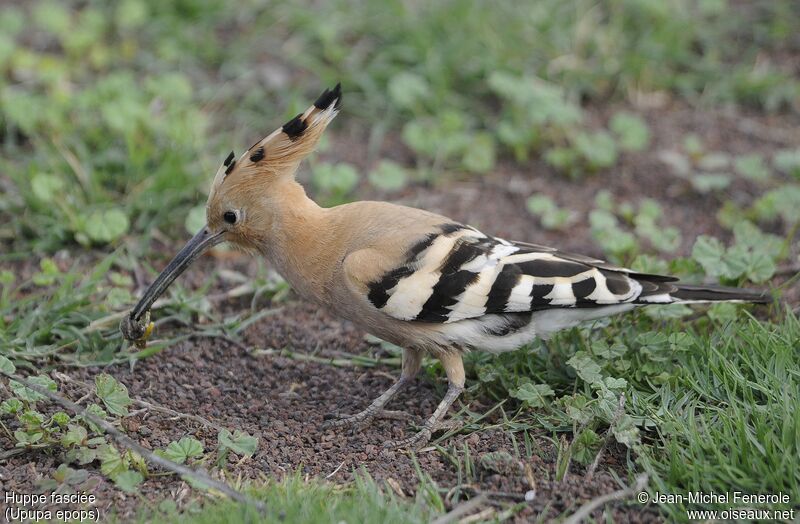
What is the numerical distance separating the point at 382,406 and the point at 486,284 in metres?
0.56

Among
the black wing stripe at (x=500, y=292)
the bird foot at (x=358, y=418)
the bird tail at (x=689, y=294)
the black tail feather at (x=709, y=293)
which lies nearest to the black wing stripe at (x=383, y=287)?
the black wing stripe at (x=500, y=292)

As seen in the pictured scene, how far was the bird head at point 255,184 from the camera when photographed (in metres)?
3.31

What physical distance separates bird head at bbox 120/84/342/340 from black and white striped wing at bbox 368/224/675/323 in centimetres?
52

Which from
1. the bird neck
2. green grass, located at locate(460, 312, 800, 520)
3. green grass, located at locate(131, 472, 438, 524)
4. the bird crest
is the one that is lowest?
green grass, located at locate(460, 312, 800, 520)

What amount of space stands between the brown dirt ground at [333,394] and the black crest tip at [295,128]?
2.82 ft

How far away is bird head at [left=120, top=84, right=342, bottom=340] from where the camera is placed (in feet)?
10.9

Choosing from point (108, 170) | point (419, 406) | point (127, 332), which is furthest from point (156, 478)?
point (108, 170)

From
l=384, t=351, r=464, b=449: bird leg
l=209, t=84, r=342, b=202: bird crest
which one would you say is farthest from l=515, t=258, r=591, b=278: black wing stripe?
l=209, t=84, r=342, b=202: bird crest

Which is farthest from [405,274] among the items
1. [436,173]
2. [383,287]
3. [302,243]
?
[436,173]

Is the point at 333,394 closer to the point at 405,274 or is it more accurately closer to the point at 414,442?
the point at 414,442

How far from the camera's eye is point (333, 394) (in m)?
3.50

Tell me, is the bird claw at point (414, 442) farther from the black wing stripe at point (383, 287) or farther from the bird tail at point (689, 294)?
the bird tail at point (689, 294)

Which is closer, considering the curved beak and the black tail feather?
the black tail feather

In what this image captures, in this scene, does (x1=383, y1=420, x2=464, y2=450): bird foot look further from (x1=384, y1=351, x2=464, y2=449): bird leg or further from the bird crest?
the bird crest
